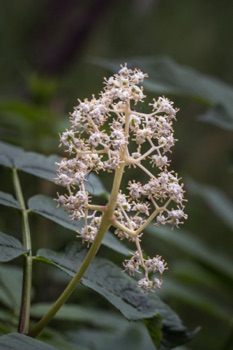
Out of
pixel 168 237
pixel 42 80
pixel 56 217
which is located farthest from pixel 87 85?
pixel 56 217

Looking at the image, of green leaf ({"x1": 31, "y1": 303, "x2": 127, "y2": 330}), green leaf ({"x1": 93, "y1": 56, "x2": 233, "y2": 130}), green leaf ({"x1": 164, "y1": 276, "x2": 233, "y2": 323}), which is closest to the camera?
green leaf ({"x1": 31, "y1": 303, "x2": 127, "y2": 330})

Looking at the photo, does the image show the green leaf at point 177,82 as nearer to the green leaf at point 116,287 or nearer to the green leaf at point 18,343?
the green leaf at point 116,287

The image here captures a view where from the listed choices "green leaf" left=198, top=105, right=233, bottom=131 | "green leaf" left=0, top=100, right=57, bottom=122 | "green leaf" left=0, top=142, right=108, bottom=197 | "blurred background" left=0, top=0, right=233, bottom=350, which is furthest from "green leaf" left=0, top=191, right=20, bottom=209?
"blurred background" left=0, top=0, right=233, bottom=350

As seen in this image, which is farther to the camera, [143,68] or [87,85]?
[87,85]

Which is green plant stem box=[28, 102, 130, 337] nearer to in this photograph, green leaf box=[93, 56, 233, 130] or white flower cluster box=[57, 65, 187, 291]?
white flower cluster box=[57, 65, 187, 291]

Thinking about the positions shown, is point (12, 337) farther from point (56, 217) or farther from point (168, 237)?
point (168, 237)

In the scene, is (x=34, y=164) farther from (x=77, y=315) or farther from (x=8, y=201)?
(x=77, y=315)

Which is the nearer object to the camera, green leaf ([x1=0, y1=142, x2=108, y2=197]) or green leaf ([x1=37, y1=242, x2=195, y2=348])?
green leaf ([x1=37, y1=242, x2=195, y2=348])
